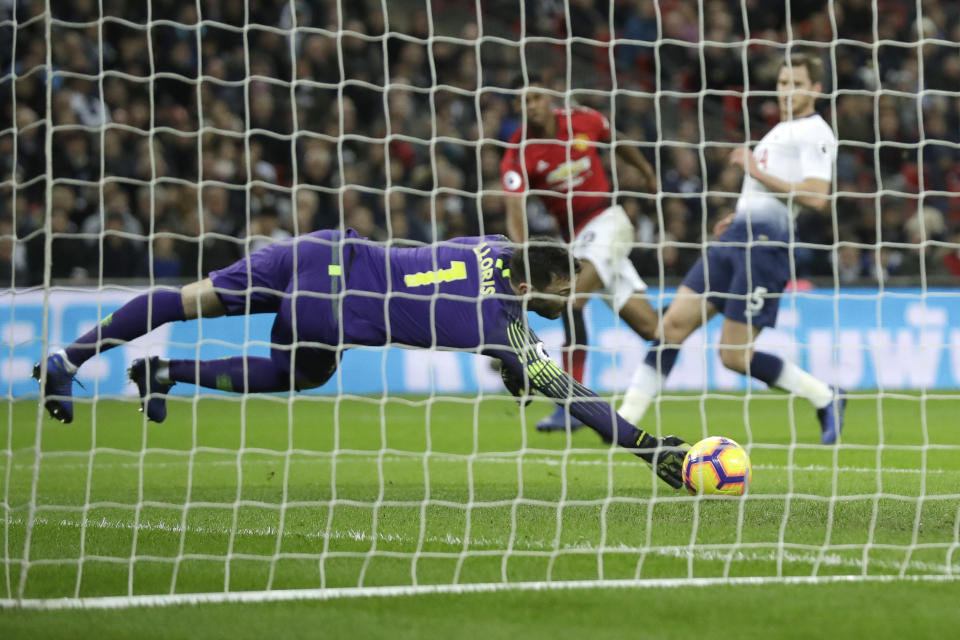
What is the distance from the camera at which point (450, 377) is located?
10.7m

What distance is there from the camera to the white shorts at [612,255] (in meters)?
8.03

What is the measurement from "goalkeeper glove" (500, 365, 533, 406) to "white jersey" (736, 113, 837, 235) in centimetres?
183

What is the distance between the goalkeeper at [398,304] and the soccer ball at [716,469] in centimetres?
5

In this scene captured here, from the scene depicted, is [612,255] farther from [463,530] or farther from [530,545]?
[530,545]

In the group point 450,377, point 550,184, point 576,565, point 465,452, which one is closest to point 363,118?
point 450,377

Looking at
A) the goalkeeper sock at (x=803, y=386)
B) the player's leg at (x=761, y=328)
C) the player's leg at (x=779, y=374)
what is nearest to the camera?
the player's leg at (x=761, y=328)

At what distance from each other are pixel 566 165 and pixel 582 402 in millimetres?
3613

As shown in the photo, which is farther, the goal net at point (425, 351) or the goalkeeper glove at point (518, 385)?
the goalkeeper glove at point (518, 385)

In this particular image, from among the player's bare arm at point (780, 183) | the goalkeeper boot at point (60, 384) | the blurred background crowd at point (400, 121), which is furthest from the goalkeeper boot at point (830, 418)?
the goalkeeper boot at point (60, 384)

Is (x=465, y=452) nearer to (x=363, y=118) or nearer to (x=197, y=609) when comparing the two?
(x=197, y=609)

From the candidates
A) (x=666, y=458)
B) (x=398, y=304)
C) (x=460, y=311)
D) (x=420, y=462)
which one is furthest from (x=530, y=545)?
(x=420, y=462)

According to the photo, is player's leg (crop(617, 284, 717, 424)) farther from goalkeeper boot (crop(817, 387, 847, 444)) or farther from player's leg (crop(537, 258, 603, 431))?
goalkeeper boot (crop(817, 387, 847, 444))

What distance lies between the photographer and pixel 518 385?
5.11m

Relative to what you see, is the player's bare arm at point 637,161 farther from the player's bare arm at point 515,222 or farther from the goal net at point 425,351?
the player's bare arm at point 515,222
